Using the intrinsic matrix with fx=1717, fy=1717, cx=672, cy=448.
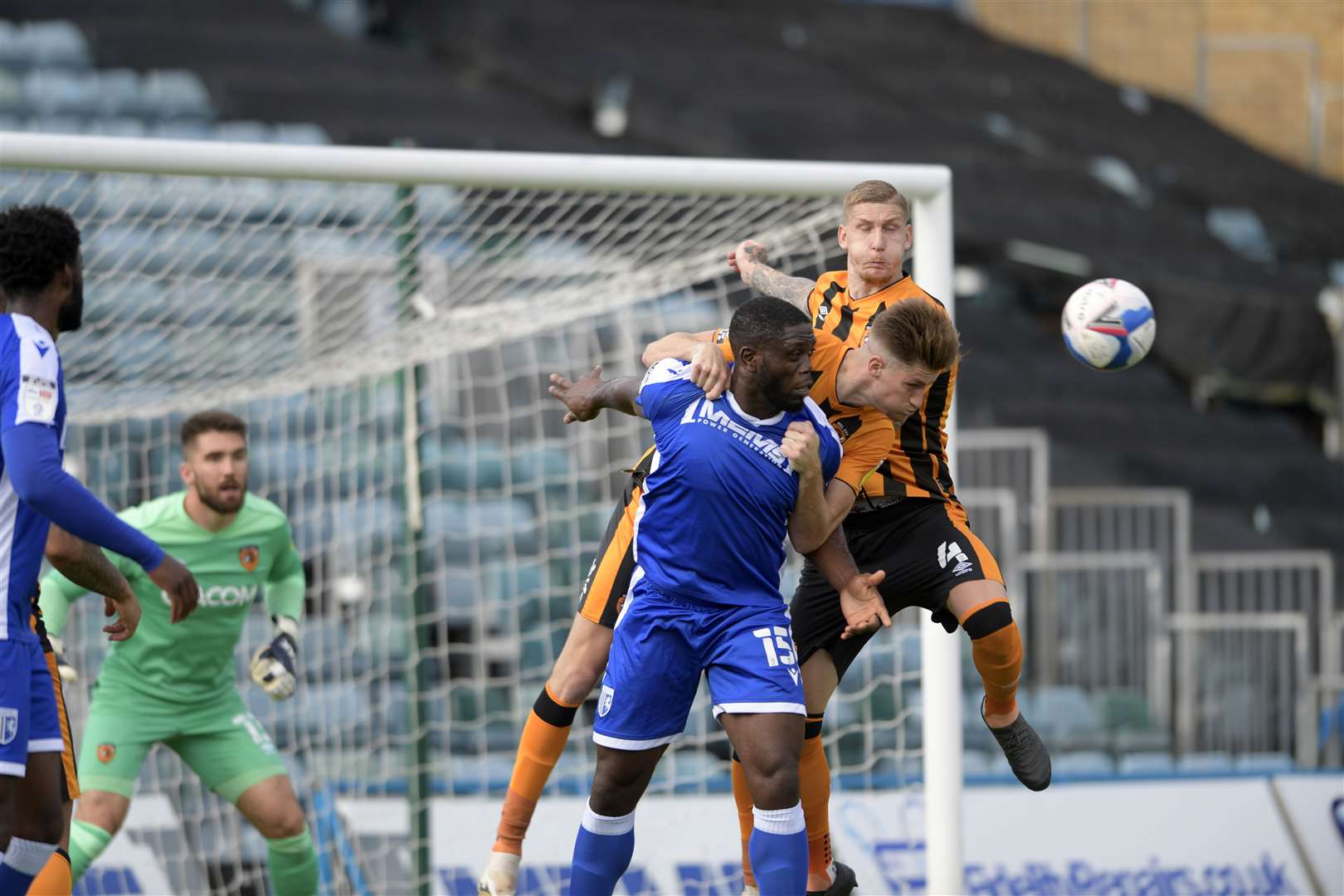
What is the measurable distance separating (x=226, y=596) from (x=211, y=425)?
2.25 feet

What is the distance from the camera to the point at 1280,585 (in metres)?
11.0

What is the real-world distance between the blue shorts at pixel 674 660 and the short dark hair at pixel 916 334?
85cm

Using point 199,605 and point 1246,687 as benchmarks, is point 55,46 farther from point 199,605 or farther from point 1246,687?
point 1246,687

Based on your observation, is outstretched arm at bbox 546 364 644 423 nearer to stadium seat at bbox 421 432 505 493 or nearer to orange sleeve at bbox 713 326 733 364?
orange sleeve at bbox 713 326 733 364

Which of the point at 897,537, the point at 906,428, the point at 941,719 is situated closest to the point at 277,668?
the point at 897,537

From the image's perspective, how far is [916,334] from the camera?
5.03 metres

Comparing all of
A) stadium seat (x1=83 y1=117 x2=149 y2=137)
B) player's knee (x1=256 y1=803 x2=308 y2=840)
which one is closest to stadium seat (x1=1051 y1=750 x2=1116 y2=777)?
player's knee (x1=256 y1=803 x2=308 y2=840)

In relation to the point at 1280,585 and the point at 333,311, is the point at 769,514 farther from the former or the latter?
the point at 1280,585

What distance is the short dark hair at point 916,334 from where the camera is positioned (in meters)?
5.03

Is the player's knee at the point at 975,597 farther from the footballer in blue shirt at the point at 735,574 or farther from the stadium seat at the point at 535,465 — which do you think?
the stadium seat at the point at 535,465

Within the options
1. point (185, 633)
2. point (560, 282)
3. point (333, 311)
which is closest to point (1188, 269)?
point (560, 282)

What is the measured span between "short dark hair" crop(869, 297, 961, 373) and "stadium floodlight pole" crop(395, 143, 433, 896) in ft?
10.2

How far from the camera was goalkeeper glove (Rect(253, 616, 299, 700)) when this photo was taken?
20.4ft

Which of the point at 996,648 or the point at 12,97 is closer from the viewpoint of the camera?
the point at 996,648
